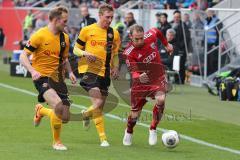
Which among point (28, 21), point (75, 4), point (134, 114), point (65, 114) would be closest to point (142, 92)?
point (134, 114)

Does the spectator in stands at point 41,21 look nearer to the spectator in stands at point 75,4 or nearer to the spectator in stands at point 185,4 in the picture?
the spectator in stands at point 75,4

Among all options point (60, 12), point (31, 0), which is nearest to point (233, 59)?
point (60, 12)

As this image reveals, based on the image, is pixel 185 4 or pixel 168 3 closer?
pixel 168 3

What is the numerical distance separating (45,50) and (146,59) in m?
1.65

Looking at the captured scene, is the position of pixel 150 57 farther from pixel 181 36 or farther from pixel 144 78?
pixel 181 36

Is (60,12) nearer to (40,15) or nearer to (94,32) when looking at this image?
(94,32)

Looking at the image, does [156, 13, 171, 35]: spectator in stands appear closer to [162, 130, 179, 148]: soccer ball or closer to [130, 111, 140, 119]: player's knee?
[130, 111, 140, 119]: player's knee

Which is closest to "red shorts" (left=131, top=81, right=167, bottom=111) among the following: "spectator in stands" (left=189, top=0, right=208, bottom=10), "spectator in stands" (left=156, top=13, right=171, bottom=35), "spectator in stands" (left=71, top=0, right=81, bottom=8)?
"spectator in stands" (left=156, top=13, right=171, bottom=35)

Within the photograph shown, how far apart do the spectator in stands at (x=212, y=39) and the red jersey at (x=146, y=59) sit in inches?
466

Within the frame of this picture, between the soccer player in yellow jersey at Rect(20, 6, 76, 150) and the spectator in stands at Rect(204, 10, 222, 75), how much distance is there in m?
13.1

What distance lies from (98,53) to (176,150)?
2030mm

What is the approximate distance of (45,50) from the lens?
41.8 feet

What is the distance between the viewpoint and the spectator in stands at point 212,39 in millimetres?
25592

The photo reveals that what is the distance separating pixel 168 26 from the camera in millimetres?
26562
